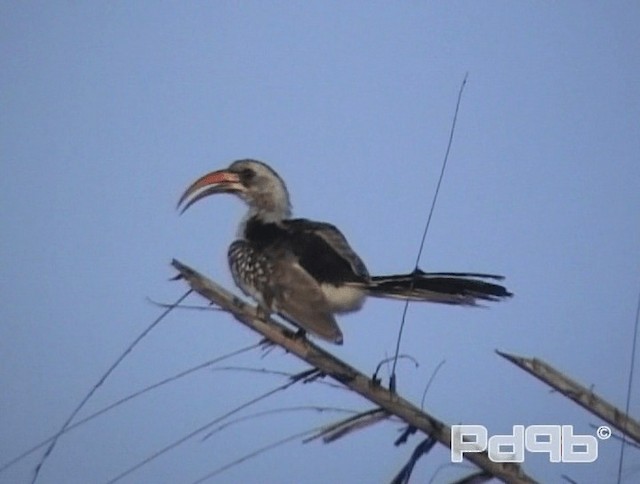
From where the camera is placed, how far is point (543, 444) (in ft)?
4.26

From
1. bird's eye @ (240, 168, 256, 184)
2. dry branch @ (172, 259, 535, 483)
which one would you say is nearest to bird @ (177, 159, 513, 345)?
bird's eye @ (240, 168, 256, 184)

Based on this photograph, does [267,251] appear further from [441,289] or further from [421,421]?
[421,421]

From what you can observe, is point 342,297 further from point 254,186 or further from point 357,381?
point 357,381

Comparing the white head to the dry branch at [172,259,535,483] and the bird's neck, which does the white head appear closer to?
the bird's neck

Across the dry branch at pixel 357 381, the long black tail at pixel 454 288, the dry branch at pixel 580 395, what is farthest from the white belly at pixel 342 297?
the dry branch at pixel 580 395

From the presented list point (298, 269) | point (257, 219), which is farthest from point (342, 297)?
point (257, 219)

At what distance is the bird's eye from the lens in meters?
1.57

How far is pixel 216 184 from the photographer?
1.58 m

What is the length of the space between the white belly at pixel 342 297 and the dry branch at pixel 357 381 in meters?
0.54

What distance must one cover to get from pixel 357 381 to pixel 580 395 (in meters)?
0.15

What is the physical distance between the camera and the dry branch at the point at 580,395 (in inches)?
25.3

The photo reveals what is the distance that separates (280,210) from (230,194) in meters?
0.09

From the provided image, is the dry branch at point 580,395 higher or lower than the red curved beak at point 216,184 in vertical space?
lower

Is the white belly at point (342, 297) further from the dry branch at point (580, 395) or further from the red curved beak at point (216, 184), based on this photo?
the dry branch at point (580, 395)
